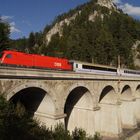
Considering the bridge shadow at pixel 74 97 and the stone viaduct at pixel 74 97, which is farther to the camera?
the bridge shadow at pixel 74 97

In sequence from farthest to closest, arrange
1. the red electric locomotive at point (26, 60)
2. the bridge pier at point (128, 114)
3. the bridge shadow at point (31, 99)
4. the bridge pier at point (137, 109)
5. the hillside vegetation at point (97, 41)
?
the hillside vegetation at point (97, 41) < the bridge pier at point (137, 109) < the bridge pier at point (128, 114) < the bridge shadow at point (31, 99) < the red electric locomotive at point (26, 60)

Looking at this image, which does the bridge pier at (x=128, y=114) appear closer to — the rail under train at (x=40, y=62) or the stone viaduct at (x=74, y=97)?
the stone viaduct at (x=74, y=97)

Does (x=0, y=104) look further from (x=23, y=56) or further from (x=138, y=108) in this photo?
(x=138, y=108)

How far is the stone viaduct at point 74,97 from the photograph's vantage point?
21.3 meters

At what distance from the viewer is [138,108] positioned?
52000 mm

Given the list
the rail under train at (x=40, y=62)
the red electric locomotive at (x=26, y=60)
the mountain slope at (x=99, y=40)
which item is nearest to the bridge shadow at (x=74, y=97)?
the rail under train at (x=40, y=62)

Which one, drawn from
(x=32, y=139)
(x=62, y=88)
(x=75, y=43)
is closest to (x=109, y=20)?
(x=75, y=43)

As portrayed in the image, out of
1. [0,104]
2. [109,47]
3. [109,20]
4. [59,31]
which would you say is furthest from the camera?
[59,31]

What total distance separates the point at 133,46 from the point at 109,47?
69.7 feet

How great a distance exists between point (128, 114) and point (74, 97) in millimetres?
17155

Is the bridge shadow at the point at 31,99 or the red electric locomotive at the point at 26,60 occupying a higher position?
the red electric locomotive at the point at 26,60

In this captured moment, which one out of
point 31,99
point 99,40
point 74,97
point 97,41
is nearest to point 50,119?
point 31,99

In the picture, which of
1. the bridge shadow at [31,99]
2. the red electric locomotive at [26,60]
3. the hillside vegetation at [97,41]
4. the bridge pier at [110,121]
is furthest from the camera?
the hillside vegetation at [97,41]

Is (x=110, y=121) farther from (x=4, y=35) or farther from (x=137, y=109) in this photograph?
(x=4, y=35)
